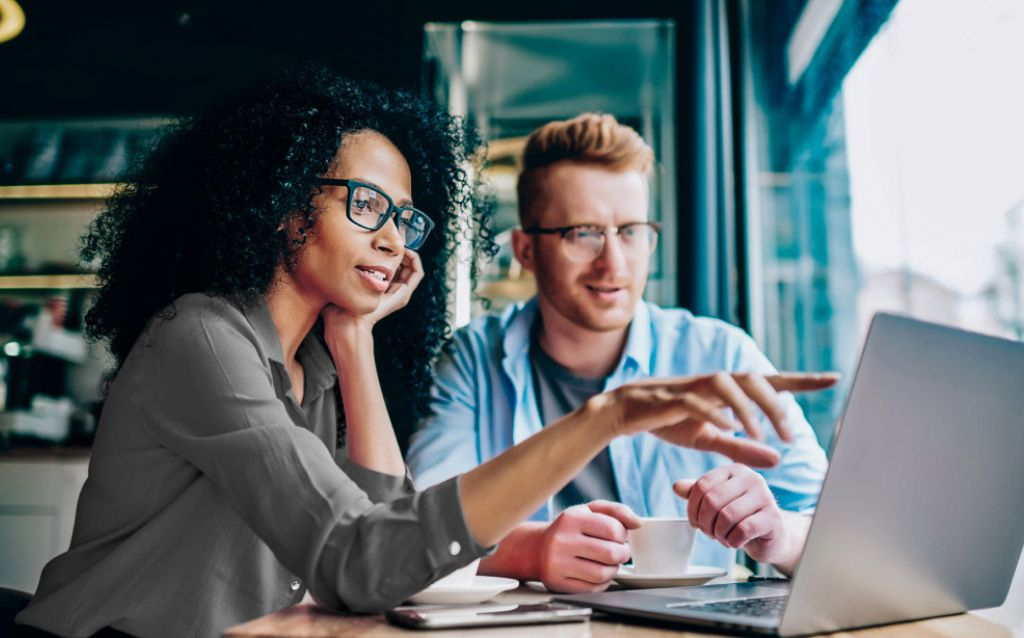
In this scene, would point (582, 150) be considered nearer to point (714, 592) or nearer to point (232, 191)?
point (232, 191)

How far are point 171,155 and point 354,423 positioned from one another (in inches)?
23.3

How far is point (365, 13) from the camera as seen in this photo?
2.71 meters

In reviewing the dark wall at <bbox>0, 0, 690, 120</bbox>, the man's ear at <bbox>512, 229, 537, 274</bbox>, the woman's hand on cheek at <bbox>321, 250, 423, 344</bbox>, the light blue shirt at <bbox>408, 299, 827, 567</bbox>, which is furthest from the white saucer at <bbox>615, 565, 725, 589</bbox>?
the dark wall at <bbox>0, 0, 690, 120</bbox>

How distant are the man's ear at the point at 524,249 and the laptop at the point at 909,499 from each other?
45.7 inches

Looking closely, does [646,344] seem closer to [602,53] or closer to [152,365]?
[152,365]

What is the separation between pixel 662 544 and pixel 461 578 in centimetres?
28

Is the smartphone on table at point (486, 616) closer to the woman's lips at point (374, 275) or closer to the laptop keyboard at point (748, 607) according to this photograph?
the laptop keyboard at point (748, 607)

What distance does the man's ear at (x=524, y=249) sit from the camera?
6.45 ft

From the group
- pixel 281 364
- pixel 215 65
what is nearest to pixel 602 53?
pixel 215 65

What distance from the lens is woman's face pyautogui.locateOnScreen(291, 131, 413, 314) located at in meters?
1.33

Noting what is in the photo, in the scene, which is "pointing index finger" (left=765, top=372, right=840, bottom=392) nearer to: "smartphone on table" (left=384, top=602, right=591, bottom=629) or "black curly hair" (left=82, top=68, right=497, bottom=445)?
"smartphone on table" (left=384, top=602, right=591, bottom=629)

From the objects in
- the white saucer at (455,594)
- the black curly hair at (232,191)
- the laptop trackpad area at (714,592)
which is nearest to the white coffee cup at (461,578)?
the white saucer at (455,594)

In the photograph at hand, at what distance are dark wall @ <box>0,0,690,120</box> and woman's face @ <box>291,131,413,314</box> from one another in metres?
1.22

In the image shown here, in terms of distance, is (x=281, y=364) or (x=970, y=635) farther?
(x=281, y=364)
